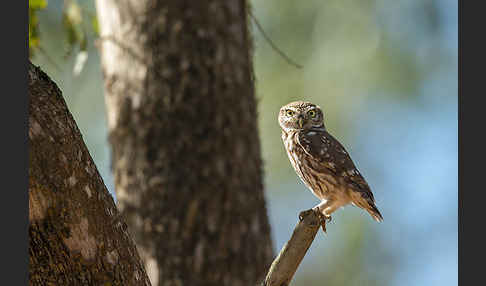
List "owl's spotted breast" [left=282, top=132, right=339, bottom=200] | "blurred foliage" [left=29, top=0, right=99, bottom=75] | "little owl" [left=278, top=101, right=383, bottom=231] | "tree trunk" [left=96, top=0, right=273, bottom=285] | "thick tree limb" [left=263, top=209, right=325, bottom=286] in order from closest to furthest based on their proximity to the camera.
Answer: "thick tree limb" [left=263, top=209, right=325, bottom=286] < "little owl" [left=278, top=101, right=383, bottom=231] < "owl's spotted breast" [left=282, top=132, right=339, bottom=200] < "blurred foliage" [left=29, top=0, right=99, bottom=75] < "tree trunk" [left=96, top=0, right=273, bottom=285]

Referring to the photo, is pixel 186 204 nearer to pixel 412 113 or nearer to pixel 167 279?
pixel 167 279

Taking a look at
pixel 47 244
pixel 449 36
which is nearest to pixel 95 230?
pixel 47 244

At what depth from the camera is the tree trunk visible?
166 inches

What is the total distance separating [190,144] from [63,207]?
6.85ft

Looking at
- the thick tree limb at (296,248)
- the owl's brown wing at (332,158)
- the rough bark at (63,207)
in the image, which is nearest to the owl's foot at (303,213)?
the thick tree limb at (296,248)

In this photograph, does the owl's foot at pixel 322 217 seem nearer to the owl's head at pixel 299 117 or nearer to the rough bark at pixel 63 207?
the owl's head at pixel 299 117

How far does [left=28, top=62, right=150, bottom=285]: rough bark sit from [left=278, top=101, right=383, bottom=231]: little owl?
28.2 inches

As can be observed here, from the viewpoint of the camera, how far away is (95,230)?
7.64 feet

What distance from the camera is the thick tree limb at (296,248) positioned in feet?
7.21

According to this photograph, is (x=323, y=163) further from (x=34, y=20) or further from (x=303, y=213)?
(x=34, y=20)

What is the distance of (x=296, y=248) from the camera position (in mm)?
2195

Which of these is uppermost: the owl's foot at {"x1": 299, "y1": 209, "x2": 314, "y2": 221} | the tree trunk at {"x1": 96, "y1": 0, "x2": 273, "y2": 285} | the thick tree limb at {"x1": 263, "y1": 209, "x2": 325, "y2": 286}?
the tree trunk at {"x1": 96, "y1": 0, "x2": 273, "y2": 285}

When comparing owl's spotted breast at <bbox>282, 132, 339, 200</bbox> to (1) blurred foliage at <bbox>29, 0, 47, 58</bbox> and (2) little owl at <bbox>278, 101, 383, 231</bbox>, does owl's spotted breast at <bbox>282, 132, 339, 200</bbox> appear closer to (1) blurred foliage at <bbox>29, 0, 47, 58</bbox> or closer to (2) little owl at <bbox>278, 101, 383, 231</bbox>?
(2) little owl at <bbox>278, 101, 383, 231</bbox>

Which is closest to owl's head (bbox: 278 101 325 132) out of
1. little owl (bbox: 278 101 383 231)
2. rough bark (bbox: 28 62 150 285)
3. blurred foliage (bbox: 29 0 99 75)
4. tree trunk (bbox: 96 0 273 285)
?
little owl (bbox: 278 101 383 231)
